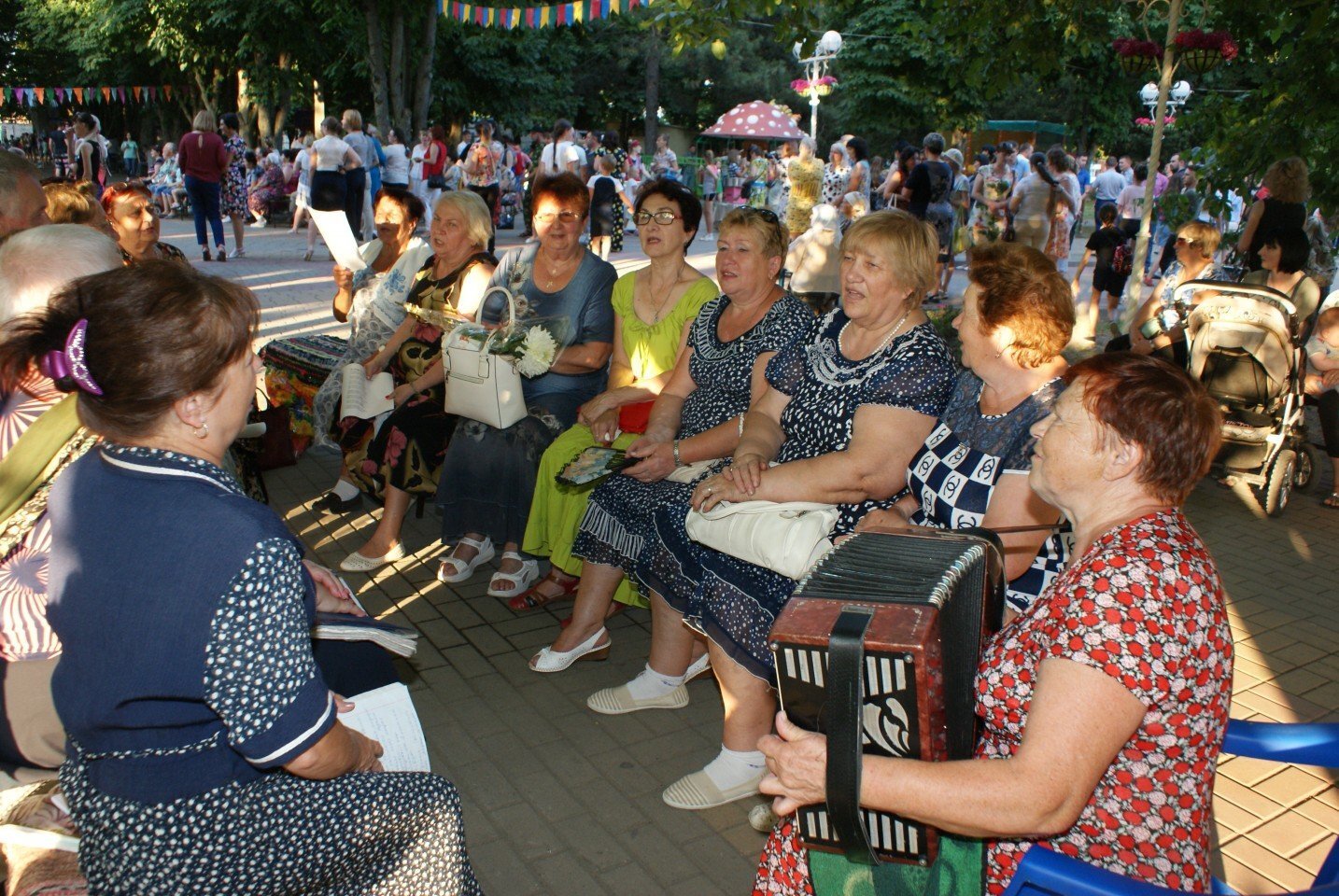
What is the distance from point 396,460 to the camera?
4961 mm

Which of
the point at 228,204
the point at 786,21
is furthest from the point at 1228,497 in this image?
the point at 228,204

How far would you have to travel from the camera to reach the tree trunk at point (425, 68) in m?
20.2

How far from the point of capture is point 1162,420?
1.89 metres

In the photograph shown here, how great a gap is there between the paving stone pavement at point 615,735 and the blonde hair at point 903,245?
5.74 ft

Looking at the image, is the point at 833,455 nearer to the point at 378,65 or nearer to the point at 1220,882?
the point at 1220,882

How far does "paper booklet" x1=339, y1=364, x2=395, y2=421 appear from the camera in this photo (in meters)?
5.19

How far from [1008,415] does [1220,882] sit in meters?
1.23

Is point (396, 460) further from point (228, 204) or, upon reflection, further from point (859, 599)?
point (228, 204)

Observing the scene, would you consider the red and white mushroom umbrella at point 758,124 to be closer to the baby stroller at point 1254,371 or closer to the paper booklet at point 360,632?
the baby stroller at point 1254,371

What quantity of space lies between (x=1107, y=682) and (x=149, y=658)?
1.57 meters

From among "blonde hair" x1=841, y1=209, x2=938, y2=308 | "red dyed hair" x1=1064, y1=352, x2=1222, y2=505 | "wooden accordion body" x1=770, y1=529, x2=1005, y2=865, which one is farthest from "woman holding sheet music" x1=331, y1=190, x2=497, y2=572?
"red dyed hair" x1=1064, y1=352, x2=1222, y2=505

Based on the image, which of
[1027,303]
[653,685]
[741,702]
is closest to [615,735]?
[653,685]

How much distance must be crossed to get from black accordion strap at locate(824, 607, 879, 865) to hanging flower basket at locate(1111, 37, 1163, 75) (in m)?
8.54

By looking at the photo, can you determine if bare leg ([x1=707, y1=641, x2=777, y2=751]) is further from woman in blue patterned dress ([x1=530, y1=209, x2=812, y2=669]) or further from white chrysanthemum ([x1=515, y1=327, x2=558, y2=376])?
white chrysanthemum ([x1=515, y1=327, x2=558, y2=376])
